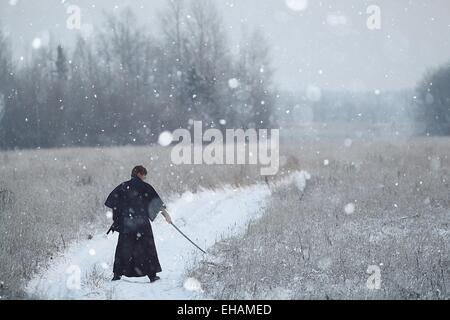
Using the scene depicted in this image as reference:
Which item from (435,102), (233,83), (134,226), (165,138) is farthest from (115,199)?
(435,102)

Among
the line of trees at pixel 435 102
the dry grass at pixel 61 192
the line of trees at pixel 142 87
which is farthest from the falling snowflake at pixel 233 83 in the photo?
the line of trees at pixel 435 102

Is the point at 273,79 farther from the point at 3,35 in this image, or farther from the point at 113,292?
the point at 113,292

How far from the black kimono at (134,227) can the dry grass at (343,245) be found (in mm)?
734

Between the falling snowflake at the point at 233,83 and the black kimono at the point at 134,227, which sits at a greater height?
the falling snowflake at the point at 233,83

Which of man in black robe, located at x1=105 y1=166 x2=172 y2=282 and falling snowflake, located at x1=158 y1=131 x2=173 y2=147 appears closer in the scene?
man in black robe, located at x1=105 y1=166 x2=172 y2=282

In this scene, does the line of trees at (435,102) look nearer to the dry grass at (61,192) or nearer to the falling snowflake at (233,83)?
the falling snowflake at (233,83)

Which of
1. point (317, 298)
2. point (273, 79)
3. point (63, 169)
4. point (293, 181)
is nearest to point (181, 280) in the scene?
point (317, 298)

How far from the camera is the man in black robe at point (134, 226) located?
613cm

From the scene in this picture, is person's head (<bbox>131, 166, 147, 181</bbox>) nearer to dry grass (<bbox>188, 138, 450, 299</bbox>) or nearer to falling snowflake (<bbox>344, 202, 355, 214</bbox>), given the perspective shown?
dry grass (<bbox>188, 138, 450, 299</bbox>)

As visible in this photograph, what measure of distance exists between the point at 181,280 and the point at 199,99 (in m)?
24.7

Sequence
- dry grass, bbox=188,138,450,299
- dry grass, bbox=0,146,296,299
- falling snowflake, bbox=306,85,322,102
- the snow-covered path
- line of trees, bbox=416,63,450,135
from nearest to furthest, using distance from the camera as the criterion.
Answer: the snow-covered path → dry grass, bbox=188,138,450,299 → dry grass, bbox=0,146,296,299 → line of trees, bbox=416,63,450,135 → falling snowflake, bbox=306,85,322,102

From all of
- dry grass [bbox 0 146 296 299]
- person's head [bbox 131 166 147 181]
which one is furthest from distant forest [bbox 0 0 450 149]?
person's head [bbox 131 166 147 181]

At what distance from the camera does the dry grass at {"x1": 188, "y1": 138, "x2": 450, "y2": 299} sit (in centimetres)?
583

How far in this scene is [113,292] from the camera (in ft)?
18.1
